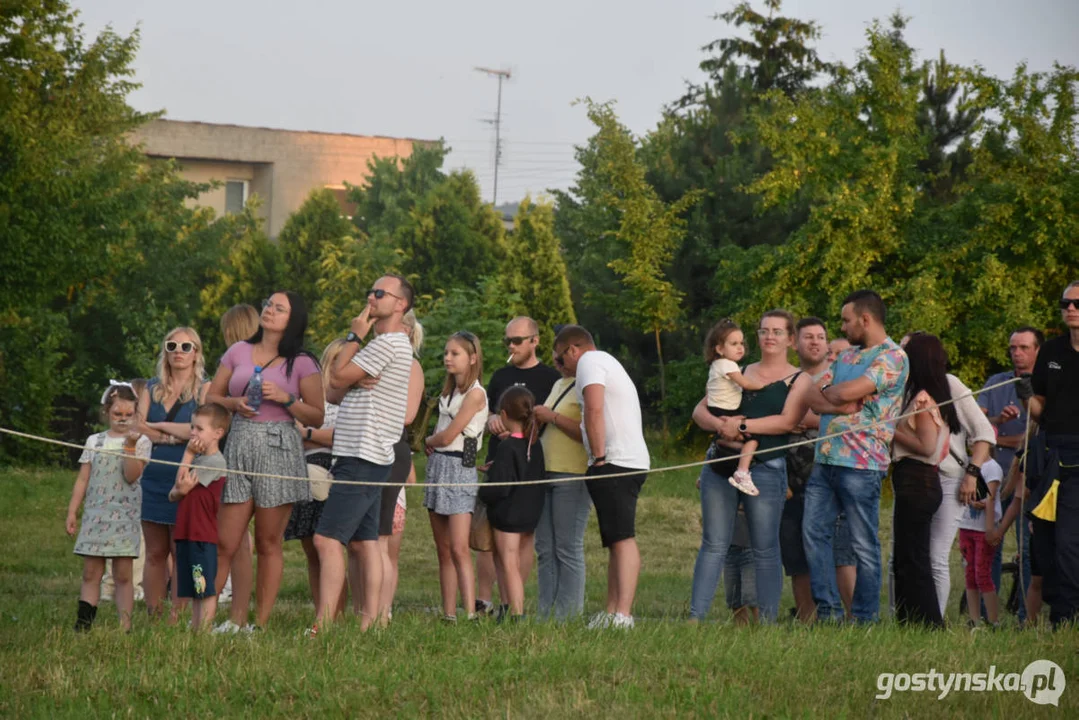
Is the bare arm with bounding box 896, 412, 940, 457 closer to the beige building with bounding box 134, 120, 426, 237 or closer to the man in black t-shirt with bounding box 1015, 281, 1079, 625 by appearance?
the man in black t-shirt with bounding box 1015, 281, 1079, 625

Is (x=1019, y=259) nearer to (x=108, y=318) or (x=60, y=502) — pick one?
(x=60, y=502)

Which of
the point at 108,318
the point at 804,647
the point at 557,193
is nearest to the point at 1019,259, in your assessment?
the point at 804,647

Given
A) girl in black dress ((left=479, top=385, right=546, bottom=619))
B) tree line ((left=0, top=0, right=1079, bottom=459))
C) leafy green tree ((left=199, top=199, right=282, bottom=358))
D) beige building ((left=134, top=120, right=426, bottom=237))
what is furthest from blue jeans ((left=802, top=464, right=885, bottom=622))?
beige building ((left=134, top=120, right=426, bottom=237))

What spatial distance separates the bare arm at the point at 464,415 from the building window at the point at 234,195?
46863 mm

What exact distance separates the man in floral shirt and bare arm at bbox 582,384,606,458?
1325 mm

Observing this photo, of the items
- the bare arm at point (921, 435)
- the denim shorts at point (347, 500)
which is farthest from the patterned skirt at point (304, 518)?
the bare arm at point (921, 435)

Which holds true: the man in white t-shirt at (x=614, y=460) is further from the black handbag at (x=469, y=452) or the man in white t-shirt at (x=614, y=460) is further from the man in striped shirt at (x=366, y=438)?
the man in striped shirt at (x=366, y=438)

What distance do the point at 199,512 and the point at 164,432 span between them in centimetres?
73

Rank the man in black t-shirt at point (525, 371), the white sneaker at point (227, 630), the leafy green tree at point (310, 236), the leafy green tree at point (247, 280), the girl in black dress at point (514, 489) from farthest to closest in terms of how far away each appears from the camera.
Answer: the leafy green tree at point (310, 236) < the leafy green tree at point (247, 280) < the man in black t-shirt at point (525, 371) < the girl in black dress at point (514, 489) < the white sneaker at point (227, 630)

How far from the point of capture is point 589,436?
321 inches

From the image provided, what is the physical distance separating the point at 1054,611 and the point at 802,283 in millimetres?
16319

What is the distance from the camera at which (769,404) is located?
8367 millimetres

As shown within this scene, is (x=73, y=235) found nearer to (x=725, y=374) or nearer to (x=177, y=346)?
(x=177, y=346)

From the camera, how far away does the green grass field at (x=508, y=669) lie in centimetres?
553
